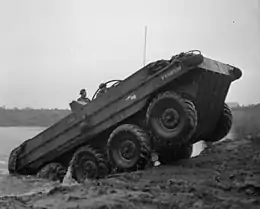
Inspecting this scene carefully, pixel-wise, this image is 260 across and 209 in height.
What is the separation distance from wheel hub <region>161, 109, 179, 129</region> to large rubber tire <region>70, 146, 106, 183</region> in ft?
5.23

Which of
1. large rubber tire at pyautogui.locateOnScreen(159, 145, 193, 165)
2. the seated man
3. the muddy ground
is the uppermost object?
the seated man

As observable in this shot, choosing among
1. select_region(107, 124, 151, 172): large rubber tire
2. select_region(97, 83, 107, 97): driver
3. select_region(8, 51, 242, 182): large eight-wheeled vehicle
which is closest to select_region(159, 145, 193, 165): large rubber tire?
select_region(8, 51, 242, 182): large eight-wheeled vehicle

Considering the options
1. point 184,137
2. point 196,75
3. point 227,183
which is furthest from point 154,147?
point 227,183

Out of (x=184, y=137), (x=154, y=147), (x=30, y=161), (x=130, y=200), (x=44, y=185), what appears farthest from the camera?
(x=30, y=161)

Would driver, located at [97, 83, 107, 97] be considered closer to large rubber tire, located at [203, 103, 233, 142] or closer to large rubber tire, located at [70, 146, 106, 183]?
large rubber tire, located at [70, 146, 106, 183]

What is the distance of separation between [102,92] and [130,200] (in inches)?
156

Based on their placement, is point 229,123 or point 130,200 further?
point 229,123

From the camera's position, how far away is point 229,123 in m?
8.15

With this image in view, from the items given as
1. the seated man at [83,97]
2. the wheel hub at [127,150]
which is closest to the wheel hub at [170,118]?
the wheel hub at [127,150]

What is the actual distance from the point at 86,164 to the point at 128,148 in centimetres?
114

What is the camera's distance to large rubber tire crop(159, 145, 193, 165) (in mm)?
7883

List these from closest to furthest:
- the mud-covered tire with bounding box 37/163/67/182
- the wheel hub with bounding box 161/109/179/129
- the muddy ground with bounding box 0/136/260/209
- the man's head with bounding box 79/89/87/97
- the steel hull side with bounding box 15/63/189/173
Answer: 1. the muddy ground with bounding box 0/136/260/209
2. the wheel hub with bounding box 161/109/179/129
3. the steel hull side with bounding box 15/63/189/173
4. the mud-covered tire with bounding box 37/163/67/182
5. the man's head with bounding box 79/89/87/97

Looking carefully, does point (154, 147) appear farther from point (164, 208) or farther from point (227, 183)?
point (164, 208)

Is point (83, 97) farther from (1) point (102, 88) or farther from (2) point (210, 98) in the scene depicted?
(2) point (210, 98)
